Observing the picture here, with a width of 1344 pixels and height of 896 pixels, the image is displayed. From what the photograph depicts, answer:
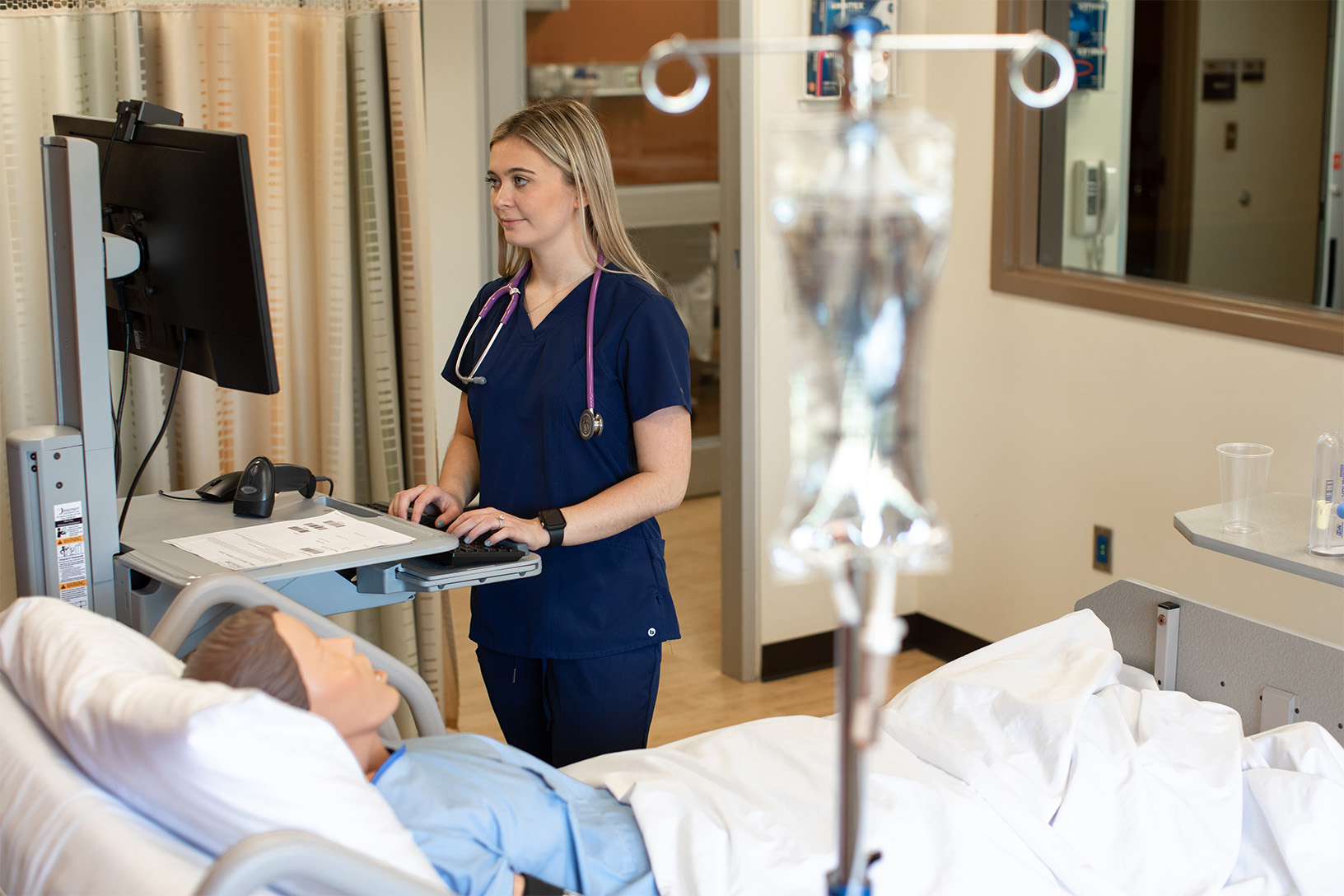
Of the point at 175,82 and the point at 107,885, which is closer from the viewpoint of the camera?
the point at 107,885

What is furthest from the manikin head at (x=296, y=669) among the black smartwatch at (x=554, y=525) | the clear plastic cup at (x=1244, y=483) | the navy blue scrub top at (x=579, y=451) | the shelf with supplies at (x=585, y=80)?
the shelf with supplies at (x=585, y=80)

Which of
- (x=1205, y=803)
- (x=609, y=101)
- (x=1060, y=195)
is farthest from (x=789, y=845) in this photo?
(x=609, y=101)

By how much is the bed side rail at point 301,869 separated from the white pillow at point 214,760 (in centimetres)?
12

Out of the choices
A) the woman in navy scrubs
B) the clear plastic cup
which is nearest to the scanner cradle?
the woman in navy scrubs

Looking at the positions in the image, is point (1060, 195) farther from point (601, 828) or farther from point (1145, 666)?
point (601, 828)

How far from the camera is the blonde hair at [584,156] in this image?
6.34 feet

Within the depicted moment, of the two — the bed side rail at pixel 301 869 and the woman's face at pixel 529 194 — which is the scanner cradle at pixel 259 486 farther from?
the bed side rail at pixel 301 869

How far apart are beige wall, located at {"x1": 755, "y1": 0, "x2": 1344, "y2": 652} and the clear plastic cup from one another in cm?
31

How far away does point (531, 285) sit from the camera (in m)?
2.10

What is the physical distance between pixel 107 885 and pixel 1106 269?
2.93 meters

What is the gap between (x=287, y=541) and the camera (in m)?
1.89

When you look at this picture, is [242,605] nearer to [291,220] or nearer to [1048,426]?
[291,220]

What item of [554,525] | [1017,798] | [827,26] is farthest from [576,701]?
[827,26]

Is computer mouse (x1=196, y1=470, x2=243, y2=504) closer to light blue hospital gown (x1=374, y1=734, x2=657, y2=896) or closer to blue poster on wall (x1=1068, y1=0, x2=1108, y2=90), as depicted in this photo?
light blue hospital gown (x1=374, y1=734, x2=657, y2=896)
